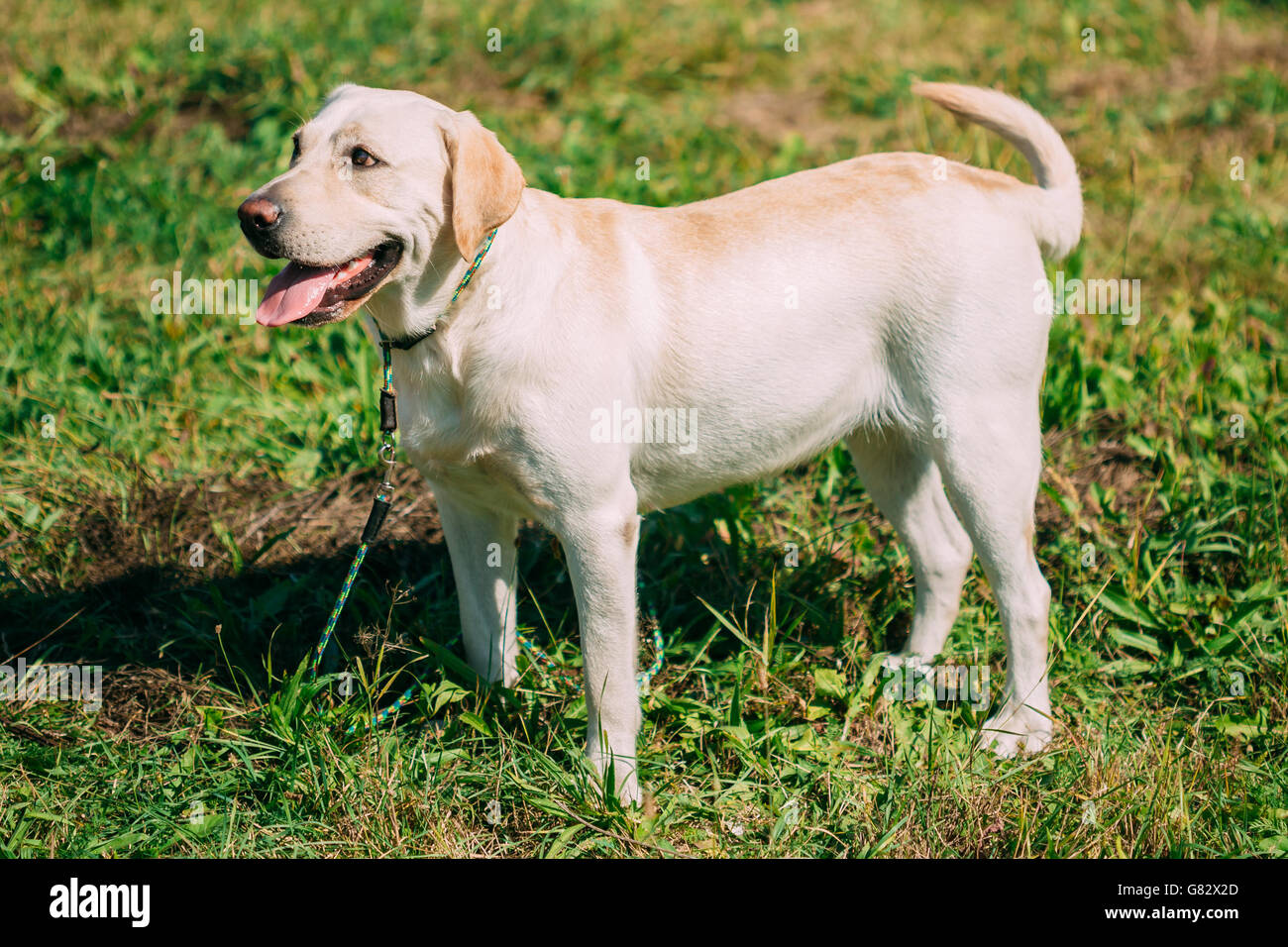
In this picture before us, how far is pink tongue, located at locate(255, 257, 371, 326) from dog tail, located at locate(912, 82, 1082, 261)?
1.84 m

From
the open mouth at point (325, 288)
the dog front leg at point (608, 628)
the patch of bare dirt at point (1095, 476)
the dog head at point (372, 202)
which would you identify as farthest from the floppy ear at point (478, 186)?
the patch of bare dirt at point (1095, 476)

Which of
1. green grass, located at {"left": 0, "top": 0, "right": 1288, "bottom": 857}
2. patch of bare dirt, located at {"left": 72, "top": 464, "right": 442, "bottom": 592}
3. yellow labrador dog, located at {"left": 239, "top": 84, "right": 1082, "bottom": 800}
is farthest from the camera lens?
patch of bare dirt, located at {"left": 72, "top": 464, "right": 442, "bottom": 592}

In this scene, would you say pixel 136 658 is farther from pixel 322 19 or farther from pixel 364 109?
Result: pixel 322 19

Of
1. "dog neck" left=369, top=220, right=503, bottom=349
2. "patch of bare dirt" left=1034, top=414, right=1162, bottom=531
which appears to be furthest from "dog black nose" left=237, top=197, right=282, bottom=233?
"patch of bare dirt" left=1034, top=414, right=1162, bottom=531

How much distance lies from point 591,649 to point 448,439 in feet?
2.35

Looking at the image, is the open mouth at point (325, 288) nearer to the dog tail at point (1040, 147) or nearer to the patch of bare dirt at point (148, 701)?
the patch of bare dirt at point (148, 701)

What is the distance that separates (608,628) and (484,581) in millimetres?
553

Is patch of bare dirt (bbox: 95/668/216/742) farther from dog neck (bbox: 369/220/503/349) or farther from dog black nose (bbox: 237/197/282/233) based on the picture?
dog black nose (bbox: 237/197/282/233)

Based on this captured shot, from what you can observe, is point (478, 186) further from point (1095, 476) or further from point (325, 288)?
point (1095, 476)

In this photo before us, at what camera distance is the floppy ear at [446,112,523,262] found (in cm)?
271

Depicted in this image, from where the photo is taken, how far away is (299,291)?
2.79 metres

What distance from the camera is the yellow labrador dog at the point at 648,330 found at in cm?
280

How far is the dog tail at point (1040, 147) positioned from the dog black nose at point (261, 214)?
196cm

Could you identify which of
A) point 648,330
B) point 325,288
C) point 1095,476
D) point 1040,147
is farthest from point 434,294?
point 1095,476
